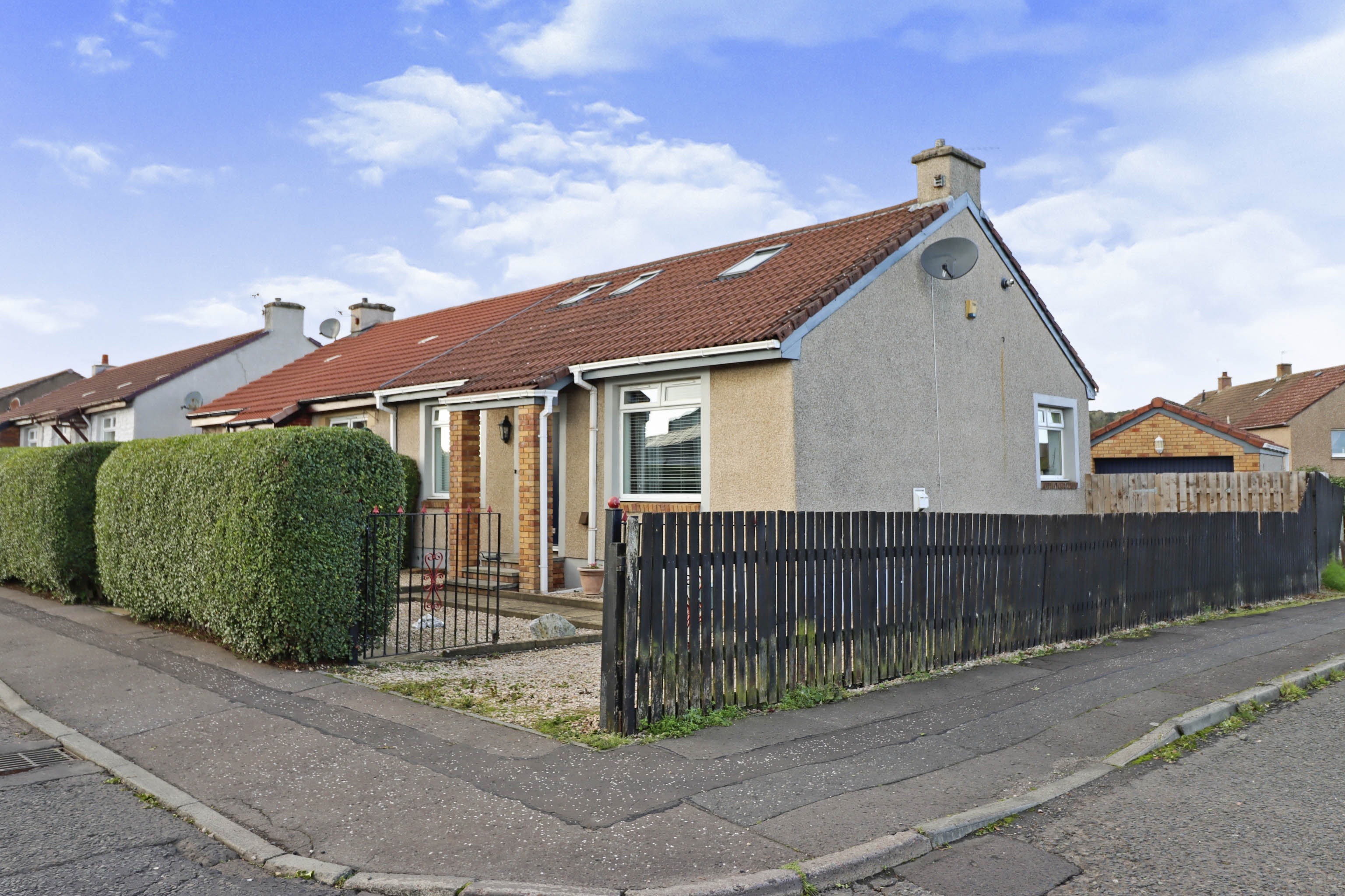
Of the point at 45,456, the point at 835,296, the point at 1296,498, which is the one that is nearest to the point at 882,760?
the point at 835,296

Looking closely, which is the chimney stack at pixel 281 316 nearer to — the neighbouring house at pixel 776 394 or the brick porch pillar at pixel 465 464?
the neighbouring house at pixel 776 394

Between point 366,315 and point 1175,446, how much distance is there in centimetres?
2164

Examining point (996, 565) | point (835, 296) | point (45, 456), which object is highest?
point (835, 296)

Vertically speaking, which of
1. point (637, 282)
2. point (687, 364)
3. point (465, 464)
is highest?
point (637, 282)

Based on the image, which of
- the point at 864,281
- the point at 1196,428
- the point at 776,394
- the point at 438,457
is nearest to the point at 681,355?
the point at 776,394

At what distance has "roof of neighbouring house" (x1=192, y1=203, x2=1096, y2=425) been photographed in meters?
12.1

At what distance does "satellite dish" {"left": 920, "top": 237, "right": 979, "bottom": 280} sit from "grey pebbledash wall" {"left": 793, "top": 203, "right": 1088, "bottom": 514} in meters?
0.18

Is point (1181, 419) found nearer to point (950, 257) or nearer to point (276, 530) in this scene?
point (950, 257)

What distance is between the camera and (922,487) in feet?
41.9

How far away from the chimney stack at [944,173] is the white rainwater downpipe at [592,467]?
20.0ft

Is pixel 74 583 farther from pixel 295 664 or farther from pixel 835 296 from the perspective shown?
pixel 835 296

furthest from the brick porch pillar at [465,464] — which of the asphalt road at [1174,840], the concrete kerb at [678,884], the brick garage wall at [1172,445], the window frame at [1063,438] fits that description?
the brick garage wall at [1172,445]

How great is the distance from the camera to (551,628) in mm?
9719

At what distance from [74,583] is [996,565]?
37.9 feet
